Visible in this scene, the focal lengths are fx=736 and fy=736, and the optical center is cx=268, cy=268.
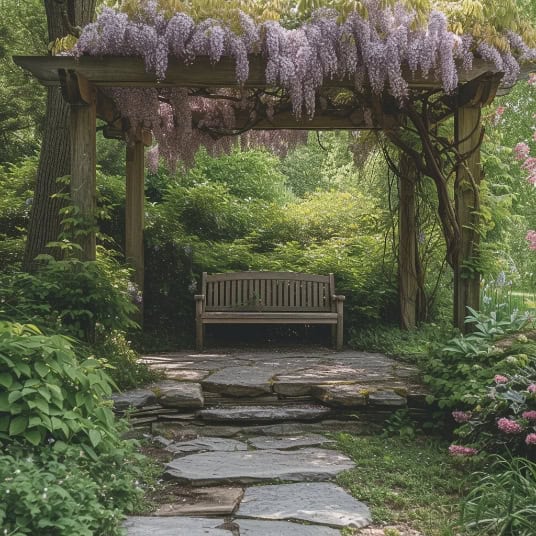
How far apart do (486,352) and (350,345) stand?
10.6 ft

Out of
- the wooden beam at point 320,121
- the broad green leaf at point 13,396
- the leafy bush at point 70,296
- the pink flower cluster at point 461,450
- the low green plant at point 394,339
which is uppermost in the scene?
the wooden beam at point 320,121

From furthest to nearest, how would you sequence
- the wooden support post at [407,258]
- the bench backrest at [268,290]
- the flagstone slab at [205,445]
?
the wooden support post at [407,258] < the bench backrest at [268,290] < the flagstone slab at [205,445]

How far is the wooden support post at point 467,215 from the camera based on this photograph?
5.70 m

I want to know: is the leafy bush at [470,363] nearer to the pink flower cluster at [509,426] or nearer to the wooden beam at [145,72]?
the pink flower cluster at [509,426]

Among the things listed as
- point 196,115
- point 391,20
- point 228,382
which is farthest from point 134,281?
point 391,20

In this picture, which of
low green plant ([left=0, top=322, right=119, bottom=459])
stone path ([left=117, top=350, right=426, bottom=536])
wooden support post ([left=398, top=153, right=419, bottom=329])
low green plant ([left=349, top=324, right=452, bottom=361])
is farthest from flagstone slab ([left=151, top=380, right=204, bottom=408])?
wooden support post ([left=398, top=153, right=419, bottom=329])

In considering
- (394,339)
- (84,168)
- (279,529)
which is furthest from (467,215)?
(279,529)

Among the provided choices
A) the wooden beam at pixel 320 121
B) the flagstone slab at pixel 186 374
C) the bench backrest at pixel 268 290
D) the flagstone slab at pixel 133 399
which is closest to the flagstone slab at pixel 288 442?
the flagstone slab at pixel 133 399

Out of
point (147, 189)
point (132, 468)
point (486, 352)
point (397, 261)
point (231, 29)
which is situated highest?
point (231, 29)

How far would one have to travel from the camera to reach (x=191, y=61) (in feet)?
17.5

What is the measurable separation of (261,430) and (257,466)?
0.86m

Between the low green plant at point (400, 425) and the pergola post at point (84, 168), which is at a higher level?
the pergola post at point (84, 168)

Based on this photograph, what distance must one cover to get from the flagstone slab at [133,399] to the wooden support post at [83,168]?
1231mm

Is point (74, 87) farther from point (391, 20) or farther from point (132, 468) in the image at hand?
point (132, 468)
